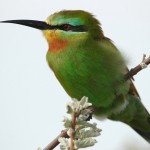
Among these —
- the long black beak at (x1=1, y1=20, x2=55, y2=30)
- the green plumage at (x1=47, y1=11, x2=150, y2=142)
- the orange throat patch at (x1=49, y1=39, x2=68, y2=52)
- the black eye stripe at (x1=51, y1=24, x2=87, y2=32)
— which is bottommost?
the green plumage at (x1=47, y1=11, x2=150, y2=142)

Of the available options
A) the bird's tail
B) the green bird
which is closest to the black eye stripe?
the green bird

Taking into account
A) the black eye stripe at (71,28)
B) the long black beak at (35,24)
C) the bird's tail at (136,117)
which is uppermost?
the long black beak at (35,24)

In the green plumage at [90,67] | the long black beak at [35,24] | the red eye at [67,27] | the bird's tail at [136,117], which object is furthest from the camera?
the bird's tail at [136,117]

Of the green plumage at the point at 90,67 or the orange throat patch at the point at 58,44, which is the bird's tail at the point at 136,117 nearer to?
the green plumage at the point at 90,67

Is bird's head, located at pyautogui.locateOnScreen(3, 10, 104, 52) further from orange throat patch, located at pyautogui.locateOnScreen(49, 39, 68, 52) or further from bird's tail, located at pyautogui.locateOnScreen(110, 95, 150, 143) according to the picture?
bird's tail, located at pyautogui.locateOnScreen(110, 95, 150, 143)

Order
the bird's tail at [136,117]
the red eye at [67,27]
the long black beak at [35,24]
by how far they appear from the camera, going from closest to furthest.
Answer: the long black beak at [35,24], the red eye at [67,27], the bird's tail at [136,117]

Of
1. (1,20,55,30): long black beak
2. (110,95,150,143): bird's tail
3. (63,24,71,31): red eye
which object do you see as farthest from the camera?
(110,95,150,143): bird's tail

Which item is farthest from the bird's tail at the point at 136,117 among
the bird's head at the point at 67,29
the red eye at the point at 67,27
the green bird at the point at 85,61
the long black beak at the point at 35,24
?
the long black beak at the point at 35,24

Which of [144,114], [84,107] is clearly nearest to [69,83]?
[144,114]
